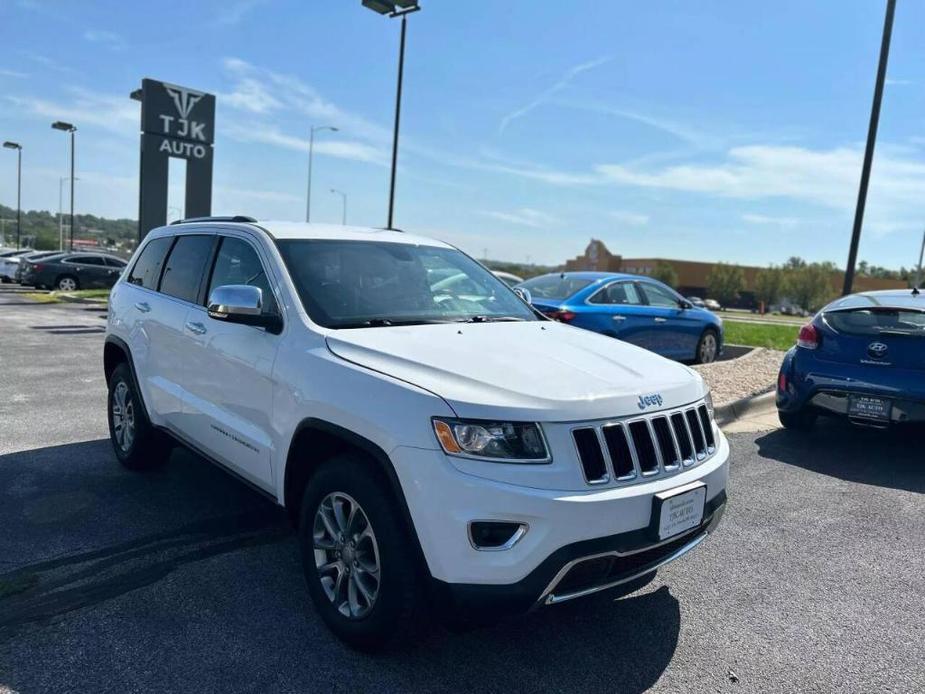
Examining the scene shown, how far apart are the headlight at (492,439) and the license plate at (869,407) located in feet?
15.4

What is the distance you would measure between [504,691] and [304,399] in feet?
4.78

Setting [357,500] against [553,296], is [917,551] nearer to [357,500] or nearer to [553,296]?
[357,500]

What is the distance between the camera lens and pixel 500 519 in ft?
8.18

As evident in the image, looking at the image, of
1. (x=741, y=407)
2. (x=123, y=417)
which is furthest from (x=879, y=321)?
(x=123, y=417)

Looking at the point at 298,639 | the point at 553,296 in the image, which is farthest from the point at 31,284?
the point at 298,639

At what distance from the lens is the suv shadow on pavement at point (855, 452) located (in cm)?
581

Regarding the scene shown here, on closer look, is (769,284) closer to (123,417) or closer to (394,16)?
(394,16)

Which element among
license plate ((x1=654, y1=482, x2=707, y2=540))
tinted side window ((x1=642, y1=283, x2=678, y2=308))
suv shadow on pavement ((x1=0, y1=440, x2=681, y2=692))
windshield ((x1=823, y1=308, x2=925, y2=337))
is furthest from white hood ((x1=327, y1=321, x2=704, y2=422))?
tinted side window ((x1=642, y1=283, x2=678, y2=308))

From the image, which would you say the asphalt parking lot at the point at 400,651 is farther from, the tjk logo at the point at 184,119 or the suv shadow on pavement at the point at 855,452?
the tjk logo at the point at 184,119

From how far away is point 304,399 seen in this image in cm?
312

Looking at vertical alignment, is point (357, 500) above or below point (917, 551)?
above

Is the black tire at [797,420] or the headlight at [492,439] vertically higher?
the headlight at [492,439]

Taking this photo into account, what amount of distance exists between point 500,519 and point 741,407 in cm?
627

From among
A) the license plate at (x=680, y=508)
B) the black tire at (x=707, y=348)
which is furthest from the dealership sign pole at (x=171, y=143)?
the license plate at (x=680, y=508)
